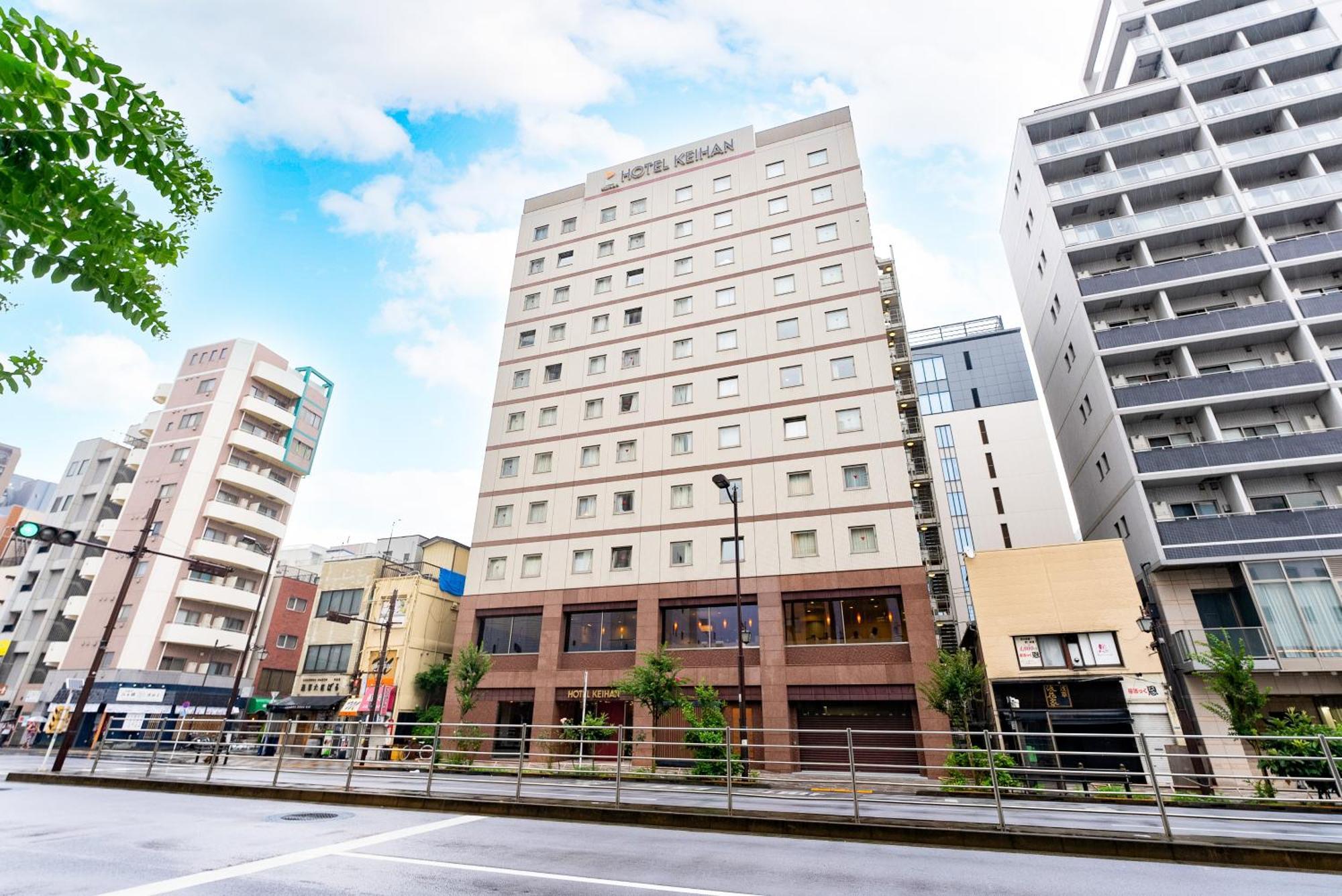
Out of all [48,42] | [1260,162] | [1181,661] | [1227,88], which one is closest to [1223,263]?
[1260,162]

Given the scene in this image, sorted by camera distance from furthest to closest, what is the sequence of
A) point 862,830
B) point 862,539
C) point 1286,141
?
point 1286,141 → point 862,539 → point 862,830

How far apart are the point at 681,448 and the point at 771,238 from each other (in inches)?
544

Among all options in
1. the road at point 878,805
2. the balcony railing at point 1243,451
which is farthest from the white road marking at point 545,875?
the balcony railing at point 1243,451

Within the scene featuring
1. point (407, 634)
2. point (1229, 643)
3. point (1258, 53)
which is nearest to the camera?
point (1229, 643)

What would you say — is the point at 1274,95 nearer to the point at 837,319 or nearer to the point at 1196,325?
the point at 1196,325

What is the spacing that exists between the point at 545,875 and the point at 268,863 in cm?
307

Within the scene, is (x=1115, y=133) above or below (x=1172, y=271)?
above

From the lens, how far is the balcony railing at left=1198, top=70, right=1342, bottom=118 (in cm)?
3331

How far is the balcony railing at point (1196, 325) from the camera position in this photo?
29531 millimetres

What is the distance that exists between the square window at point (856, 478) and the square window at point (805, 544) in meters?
2.71

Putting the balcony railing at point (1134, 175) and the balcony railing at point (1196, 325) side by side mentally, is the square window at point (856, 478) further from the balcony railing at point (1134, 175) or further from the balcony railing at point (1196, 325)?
the balcony railing at point (1134, 175)

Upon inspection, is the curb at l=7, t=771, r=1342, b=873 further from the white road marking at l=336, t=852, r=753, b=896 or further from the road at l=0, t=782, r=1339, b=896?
the white road marking at l=336, t=852, r=753, b=896

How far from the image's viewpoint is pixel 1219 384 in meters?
29.2

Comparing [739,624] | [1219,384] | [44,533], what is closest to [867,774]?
[739,624]
